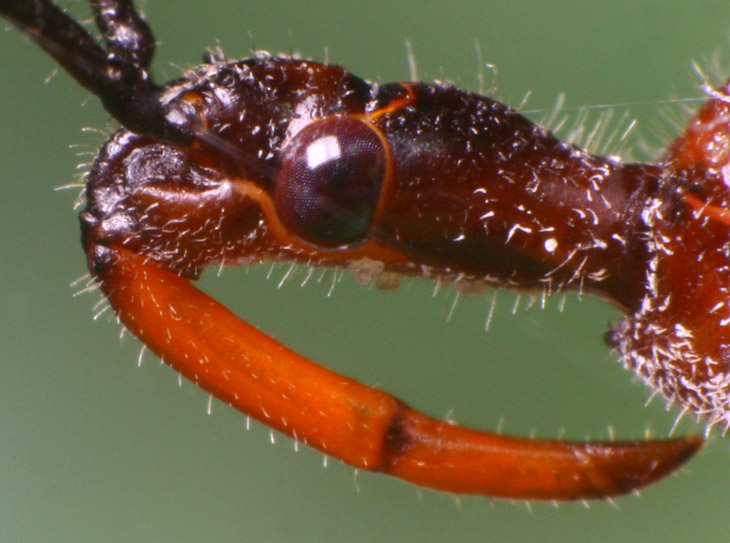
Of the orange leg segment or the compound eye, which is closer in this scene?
the orange leg segment

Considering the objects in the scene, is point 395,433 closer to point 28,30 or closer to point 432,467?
point 432,467

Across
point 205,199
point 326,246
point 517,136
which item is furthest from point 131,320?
point 517,136

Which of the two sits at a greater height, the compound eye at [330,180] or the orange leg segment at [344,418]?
the compound eye at [330,180]

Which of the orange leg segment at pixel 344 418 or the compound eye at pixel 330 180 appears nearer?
the orange leg segment at pixel 344 418

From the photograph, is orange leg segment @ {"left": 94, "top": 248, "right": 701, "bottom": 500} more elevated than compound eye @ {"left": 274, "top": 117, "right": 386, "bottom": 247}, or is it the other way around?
compound eye @ {"left": 274, "top": 117, "right": 386, "bottom": 247}

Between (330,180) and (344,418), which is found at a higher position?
(330,180)
